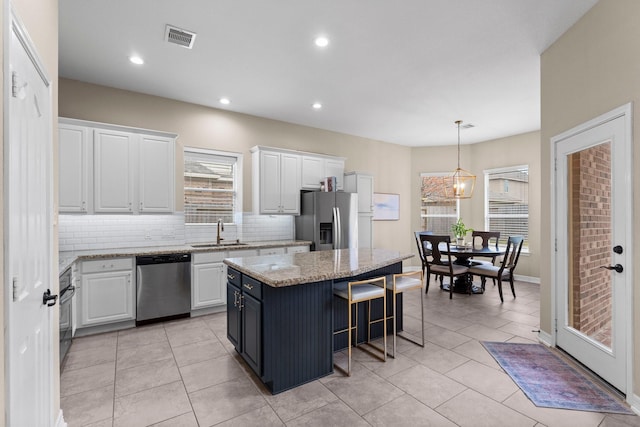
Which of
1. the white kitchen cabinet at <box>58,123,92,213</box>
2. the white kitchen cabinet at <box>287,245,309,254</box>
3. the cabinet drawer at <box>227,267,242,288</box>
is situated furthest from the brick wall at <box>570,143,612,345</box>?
the white kitchen cabinet at <box>58,123,92,213</box>

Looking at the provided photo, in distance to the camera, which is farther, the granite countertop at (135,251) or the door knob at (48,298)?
the granite countertop at (135,251)

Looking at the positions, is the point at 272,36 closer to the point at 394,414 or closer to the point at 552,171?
the point at 552,171

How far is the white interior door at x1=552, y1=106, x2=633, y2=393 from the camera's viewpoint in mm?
2291

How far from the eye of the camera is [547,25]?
288 centimetres

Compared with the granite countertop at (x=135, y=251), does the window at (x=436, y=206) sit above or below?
above

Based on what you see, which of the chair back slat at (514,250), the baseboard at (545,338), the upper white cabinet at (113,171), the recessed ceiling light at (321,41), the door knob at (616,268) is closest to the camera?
the door knob at (616,268)

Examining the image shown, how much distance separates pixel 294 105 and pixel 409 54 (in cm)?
202

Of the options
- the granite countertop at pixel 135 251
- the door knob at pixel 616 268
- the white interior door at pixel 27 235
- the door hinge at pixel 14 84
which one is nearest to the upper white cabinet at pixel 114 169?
the granite countertop at pixel 135 251

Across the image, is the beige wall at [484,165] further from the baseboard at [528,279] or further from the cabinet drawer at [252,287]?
the cabinet drawer at [252,287]

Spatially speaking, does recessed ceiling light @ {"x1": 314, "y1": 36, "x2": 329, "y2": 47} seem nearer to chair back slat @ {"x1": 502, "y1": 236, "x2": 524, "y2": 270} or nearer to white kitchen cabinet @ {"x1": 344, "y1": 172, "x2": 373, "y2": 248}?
white kitchen cabinet @ {"x1": 344, "y1": 172, "x2": 373, "y2": 248}

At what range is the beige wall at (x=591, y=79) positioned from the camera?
7.21ft

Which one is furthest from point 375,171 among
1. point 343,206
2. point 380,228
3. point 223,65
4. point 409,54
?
point 223,65

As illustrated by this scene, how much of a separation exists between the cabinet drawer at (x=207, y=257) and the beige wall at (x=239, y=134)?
0.92 m

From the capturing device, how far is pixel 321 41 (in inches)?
122
